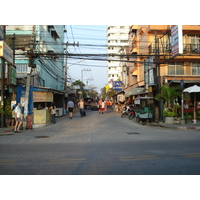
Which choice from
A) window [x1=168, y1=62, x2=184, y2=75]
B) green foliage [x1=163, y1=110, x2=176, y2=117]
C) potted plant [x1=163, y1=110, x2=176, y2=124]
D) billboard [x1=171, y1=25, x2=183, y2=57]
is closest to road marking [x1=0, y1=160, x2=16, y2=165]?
billboard [x1=171, y1=25, x2=183, y2=57]

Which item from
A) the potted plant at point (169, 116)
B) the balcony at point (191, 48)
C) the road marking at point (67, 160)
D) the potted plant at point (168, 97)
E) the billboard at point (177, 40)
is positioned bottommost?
the road marking at point (67, 160)

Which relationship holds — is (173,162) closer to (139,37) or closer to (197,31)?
(197,31)

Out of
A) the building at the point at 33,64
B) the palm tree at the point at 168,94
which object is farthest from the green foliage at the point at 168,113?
the building at the point at 33,64

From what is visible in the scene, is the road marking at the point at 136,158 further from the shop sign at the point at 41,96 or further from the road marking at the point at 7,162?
the shop sign at the point at 41,96

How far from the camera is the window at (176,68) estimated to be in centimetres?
2341

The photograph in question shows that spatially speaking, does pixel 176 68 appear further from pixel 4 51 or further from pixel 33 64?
pixel 4 51

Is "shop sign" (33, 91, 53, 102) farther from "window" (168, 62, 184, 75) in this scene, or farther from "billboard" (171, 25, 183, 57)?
"window" (168, 62, 184, 75)

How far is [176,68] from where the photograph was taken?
23.5m

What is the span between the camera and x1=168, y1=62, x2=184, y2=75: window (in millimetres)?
23406

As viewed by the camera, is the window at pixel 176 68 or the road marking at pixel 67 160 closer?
the road marking at pixel 67 160

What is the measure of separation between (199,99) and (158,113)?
19.2ft

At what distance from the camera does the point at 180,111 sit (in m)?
19.2

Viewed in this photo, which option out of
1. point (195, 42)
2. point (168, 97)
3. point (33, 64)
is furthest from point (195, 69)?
point (33, 64)

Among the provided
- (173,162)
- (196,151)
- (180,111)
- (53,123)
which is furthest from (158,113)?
(173,162)
